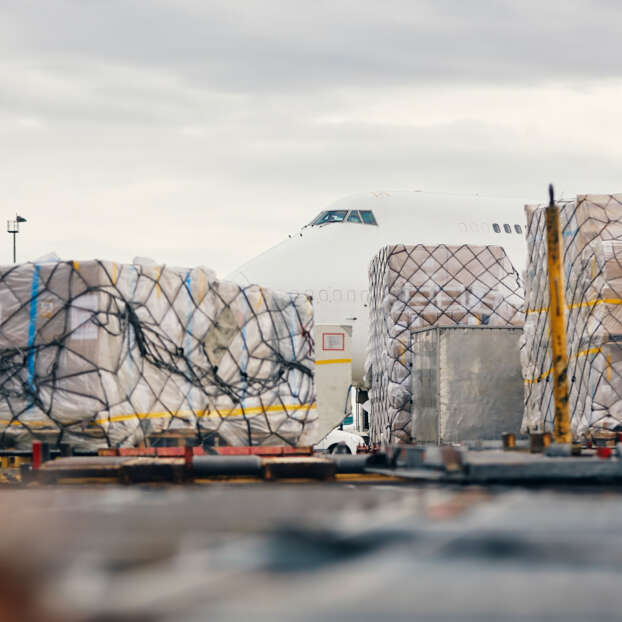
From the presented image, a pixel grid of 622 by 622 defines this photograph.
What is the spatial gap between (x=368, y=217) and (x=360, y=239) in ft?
3.92

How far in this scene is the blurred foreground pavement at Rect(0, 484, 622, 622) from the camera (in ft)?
13.7

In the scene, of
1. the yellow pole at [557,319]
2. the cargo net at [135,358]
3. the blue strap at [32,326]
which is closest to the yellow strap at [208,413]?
the cargo net at [135,358]

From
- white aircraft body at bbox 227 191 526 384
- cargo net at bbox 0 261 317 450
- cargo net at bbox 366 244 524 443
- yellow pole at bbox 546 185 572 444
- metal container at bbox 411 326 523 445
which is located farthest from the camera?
white aircraft body at bbox 227 191 526 384

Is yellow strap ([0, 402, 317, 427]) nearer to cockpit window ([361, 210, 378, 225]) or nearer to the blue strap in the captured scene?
the blue strap

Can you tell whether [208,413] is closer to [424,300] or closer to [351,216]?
[424,300]

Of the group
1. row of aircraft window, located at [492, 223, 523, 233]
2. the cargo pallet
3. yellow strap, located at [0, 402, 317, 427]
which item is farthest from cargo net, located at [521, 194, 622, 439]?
row of aircraft window, located at [492, 223, 523, 233]

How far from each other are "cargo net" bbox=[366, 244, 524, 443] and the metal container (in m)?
1.71

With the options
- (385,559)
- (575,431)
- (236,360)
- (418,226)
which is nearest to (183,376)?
(236,360)

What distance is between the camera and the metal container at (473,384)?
2061cm

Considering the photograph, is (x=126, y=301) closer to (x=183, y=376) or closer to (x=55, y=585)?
(x=183, y=376)

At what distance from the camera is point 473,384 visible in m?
20.8

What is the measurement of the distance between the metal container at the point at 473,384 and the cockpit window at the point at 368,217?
10788 millimetres

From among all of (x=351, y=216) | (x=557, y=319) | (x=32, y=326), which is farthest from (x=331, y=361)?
(x=557, y=319)

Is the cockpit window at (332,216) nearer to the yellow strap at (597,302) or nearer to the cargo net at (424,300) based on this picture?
the cargo net at (424,300)
